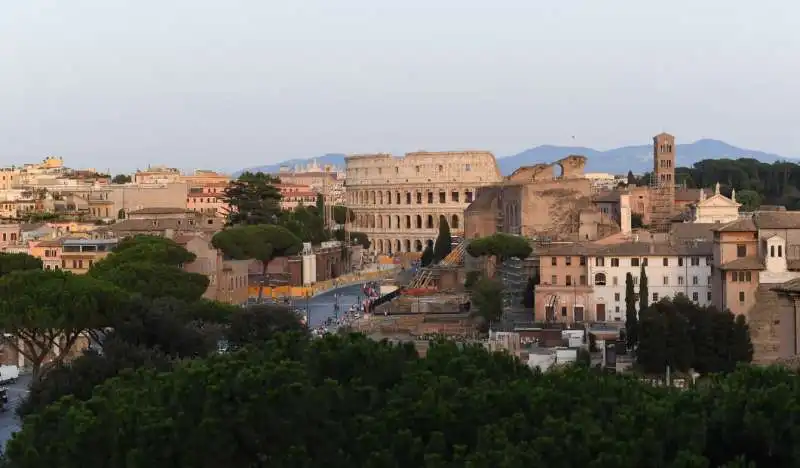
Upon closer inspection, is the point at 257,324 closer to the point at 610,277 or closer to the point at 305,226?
the point at 610,277

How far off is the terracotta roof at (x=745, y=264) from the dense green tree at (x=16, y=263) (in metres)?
17.1

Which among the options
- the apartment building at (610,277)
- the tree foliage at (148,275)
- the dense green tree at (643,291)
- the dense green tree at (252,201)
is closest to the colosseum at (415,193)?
the dense green tree at (252,201)

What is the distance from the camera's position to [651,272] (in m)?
41.9

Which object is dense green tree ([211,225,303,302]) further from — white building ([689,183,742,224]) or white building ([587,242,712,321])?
white building ([587,242,712,321])

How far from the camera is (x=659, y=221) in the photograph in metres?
61.8

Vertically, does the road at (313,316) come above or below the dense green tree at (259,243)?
below

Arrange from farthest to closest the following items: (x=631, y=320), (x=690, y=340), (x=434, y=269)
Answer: (x=434, y=269) < (x=631, y=320) < (x=690, y=340)

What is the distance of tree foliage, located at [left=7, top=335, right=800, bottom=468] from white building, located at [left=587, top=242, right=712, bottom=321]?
80.3 feet

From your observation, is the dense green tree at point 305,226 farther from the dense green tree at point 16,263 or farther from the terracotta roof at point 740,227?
the terracotta roof at point 740,227

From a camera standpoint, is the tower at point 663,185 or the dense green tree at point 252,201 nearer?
the tower at point 663,185

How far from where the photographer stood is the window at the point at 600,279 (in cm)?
4216

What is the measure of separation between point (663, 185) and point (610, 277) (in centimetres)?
2532

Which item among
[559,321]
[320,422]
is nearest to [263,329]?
[559,321]

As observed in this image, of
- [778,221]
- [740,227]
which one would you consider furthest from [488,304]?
[778,221]
